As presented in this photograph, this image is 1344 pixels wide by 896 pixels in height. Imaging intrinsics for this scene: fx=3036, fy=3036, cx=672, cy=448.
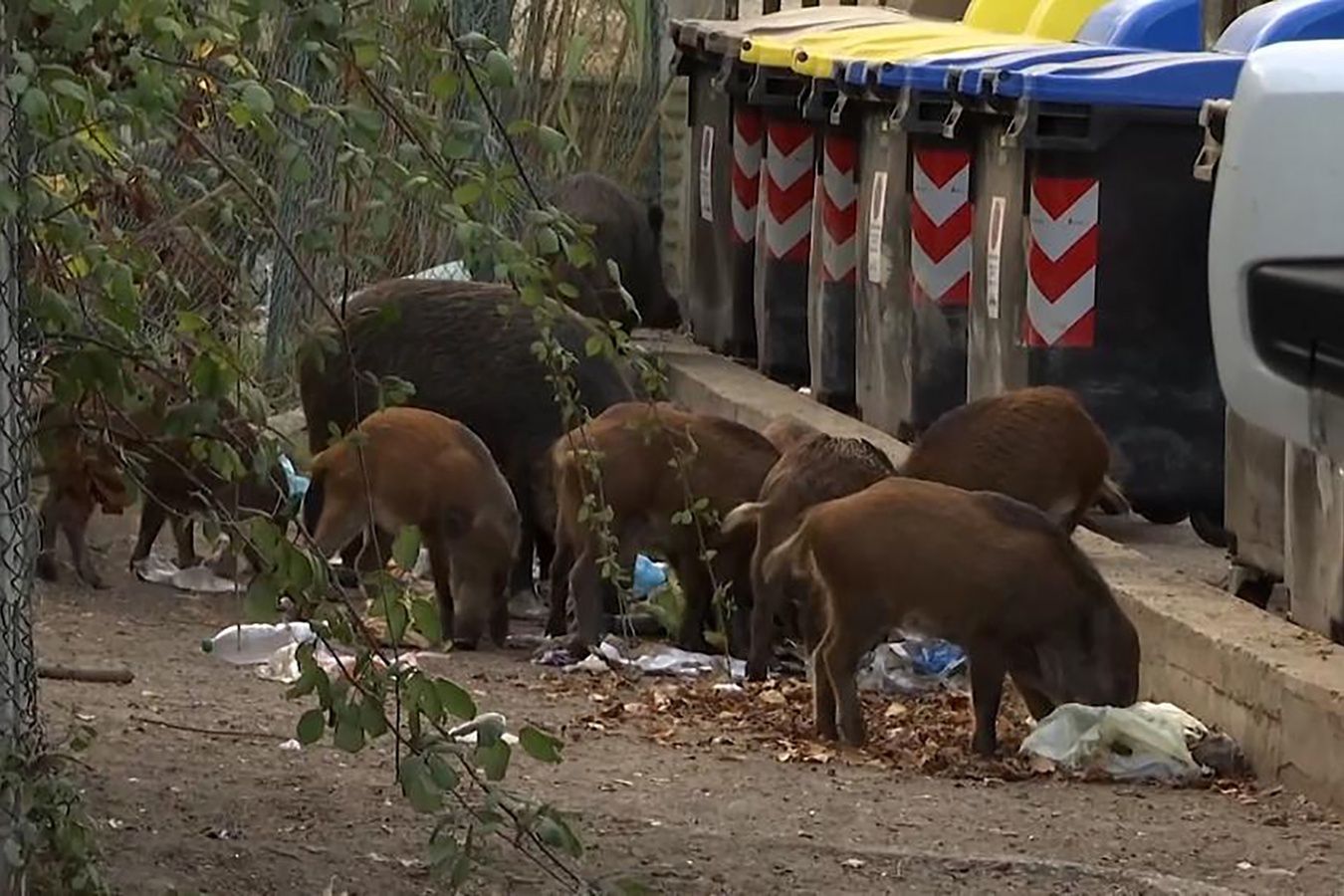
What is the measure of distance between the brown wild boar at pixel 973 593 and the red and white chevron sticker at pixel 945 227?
3.39m

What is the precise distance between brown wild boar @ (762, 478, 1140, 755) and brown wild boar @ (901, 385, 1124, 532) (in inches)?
46.8

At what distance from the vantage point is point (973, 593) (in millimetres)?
7062

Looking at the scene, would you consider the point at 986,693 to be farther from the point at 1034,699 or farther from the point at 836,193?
the point at 836,193

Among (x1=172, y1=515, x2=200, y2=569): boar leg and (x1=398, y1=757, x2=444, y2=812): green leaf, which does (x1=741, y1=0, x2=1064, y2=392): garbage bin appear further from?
(x1=398, y1=757, x2=444, y2=812): green leaf

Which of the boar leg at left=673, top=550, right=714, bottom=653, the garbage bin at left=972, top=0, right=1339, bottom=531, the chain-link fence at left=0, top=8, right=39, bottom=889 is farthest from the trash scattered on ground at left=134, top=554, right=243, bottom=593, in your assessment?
the chain-link fence at left=0, top=8, right=39, bottom=889

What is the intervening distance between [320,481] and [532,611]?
132 centimetres

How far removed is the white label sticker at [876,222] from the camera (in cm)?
1114

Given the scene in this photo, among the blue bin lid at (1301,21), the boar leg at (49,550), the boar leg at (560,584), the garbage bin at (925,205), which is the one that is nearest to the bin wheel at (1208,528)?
the garbage bin at (925,205)

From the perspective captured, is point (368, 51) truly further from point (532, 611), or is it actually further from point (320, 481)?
point (532, 611)

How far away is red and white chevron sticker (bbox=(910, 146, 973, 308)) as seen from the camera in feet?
34.5

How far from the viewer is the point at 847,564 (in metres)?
7.05

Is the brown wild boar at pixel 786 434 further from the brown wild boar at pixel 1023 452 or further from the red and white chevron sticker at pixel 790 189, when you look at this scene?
the red and white chevron sticker at pixel 790 189

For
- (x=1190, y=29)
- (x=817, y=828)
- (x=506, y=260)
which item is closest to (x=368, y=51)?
(x=506, y=260)

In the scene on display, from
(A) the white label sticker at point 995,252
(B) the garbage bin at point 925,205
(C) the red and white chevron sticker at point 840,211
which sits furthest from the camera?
(C) the red and white chevron sticker at point 840,211
